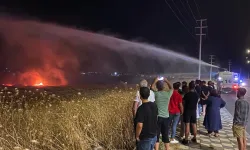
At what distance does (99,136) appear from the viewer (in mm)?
6738

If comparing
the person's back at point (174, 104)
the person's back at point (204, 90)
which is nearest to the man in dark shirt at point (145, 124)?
the person's back at point (174, 104)

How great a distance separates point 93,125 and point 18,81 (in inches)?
1073

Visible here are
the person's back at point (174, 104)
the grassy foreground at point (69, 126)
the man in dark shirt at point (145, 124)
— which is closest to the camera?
the man in dark shirt at point (145, 124)

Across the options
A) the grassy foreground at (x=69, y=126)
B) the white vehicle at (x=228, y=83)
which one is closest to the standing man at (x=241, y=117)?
the grassy foreground at (x=69, y=126)

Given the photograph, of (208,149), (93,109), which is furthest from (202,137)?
(93,109)

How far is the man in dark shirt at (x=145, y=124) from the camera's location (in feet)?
15.3

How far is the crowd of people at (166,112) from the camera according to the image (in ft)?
15.6

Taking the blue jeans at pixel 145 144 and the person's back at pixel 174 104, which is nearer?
the blue jeans at pixel 145 144

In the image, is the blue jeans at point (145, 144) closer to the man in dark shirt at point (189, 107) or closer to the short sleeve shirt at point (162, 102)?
the short sleeve shirt at point (162, 102)

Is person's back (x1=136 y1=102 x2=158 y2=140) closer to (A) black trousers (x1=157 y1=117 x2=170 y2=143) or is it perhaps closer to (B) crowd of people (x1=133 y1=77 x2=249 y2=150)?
(B) crowd of people (x1=133 y1=77 x2=249 y2=150)

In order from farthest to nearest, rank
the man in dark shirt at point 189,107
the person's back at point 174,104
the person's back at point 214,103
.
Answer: the person's back at point 214,103 → the man in dark shirt at point 189,107 → the person's back at point 174,104

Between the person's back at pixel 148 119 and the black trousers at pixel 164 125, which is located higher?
the person's back at pixel 148 119

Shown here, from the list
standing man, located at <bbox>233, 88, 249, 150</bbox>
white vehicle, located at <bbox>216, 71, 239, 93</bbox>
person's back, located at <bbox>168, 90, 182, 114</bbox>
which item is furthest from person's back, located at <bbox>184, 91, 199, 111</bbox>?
white vehicle, located at <bbox>216, 71, 239, 93</bbox>

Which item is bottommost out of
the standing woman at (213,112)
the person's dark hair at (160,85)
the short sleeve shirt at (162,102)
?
the standing woman at (213,112)
